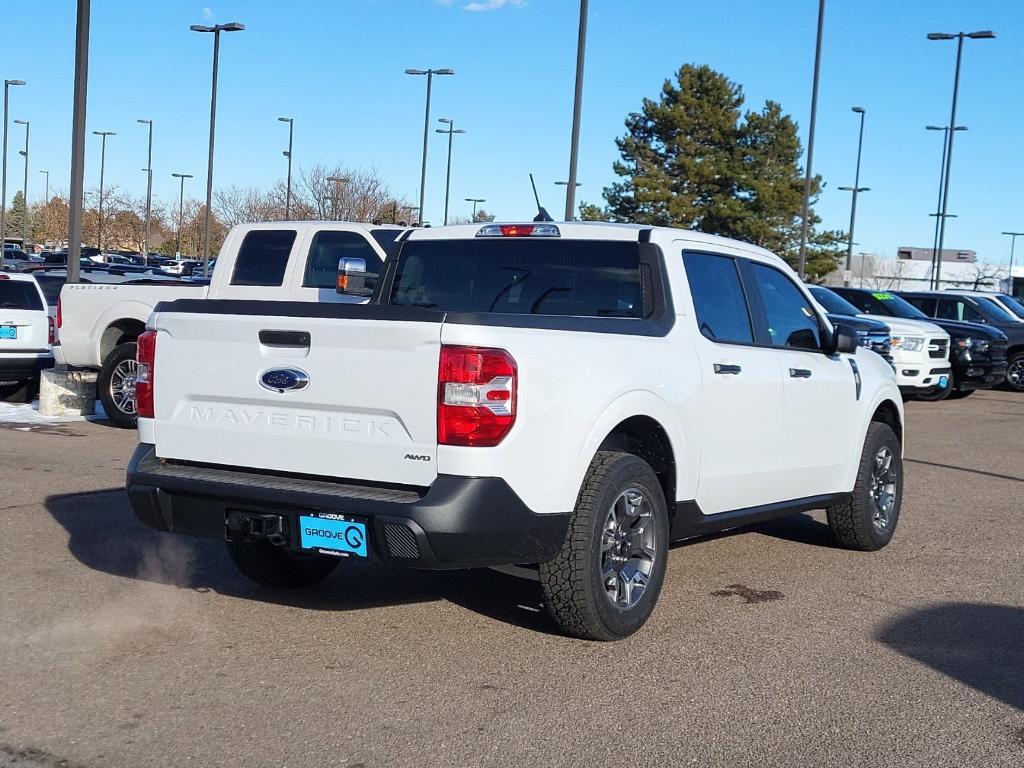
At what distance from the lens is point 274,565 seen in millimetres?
6289

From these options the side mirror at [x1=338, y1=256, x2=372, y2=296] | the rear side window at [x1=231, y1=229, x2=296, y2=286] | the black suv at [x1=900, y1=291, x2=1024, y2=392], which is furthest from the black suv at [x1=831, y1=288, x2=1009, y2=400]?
the side mirror at [x1=338, y1=256, x2=372, y2=296]

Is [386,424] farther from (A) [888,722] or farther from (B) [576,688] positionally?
(A) [888,722]

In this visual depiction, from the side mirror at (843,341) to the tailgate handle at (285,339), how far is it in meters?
3.43

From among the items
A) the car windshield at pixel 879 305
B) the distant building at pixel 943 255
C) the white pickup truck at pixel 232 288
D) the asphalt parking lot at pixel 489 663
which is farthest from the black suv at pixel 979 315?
Result: the distant building at pixel 943 255

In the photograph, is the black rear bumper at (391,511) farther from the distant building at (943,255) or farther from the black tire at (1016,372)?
the distant building at (943,255)

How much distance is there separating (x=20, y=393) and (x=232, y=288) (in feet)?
16.1

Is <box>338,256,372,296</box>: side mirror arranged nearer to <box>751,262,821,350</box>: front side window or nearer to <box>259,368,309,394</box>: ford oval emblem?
<box>751,262,821,350</box>: front side window

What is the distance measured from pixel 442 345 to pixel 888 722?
2.16 m

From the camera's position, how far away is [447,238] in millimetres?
6789

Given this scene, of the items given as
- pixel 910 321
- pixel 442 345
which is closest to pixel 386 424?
pixel 442 345

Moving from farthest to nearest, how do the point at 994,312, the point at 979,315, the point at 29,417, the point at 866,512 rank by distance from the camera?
the point at 994,312
the point at 979,315
the point at 29,417
the point at 866,512

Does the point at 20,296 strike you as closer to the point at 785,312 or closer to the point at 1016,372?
the point at 785,312

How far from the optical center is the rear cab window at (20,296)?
14.7m

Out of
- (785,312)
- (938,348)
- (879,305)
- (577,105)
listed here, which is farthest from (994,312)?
(785,312)
